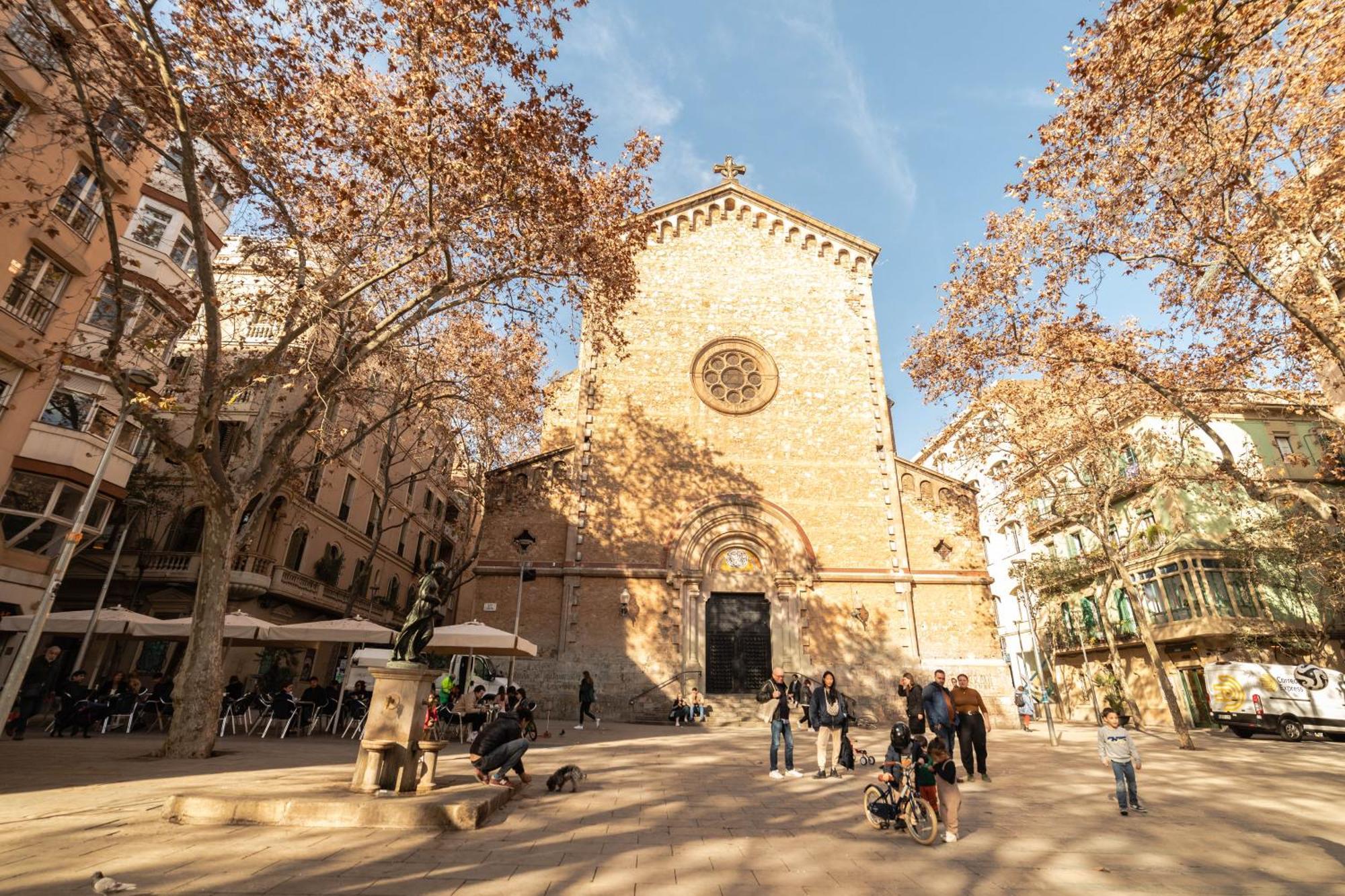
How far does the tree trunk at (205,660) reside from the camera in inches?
366

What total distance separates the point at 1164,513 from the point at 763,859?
1098 inches

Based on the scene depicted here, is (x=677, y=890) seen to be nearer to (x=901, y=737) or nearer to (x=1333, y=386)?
(x=901, y=737)

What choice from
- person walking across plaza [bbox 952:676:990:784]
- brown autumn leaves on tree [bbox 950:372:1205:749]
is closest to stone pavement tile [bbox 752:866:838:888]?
person walking across plaza [bbox 952:676:990:784]

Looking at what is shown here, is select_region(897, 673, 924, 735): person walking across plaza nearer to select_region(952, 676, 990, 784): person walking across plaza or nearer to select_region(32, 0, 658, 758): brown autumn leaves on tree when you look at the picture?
select_region(952, 676, 990, 784): person walking across plaza

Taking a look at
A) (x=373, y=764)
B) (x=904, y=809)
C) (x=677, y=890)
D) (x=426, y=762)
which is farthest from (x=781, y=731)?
(x=373, y=764)

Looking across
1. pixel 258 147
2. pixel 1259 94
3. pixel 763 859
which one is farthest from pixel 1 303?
pixel 1259 94

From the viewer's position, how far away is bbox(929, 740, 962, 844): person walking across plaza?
6199 millimetres

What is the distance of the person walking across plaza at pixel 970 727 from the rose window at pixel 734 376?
12947 millimetres

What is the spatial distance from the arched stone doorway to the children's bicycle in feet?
39.9

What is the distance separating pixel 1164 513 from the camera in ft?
82.8

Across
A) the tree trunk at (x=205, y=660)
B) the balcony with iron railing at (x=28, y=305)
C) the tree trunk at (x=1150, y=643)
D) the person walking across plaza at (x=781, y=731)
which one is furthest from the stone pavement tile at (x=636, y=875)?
the balcony with iron railing at (x=28, y=305)

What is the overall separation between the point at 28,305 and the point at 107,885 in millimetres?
17682

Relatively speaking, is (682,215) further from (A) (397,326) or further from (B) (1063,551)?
(B) (1063,551)

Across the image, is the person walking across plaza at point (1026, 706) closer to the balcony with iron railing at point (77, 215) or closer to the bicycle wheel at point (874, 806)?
the bicycle wheel at point (874, 806)
